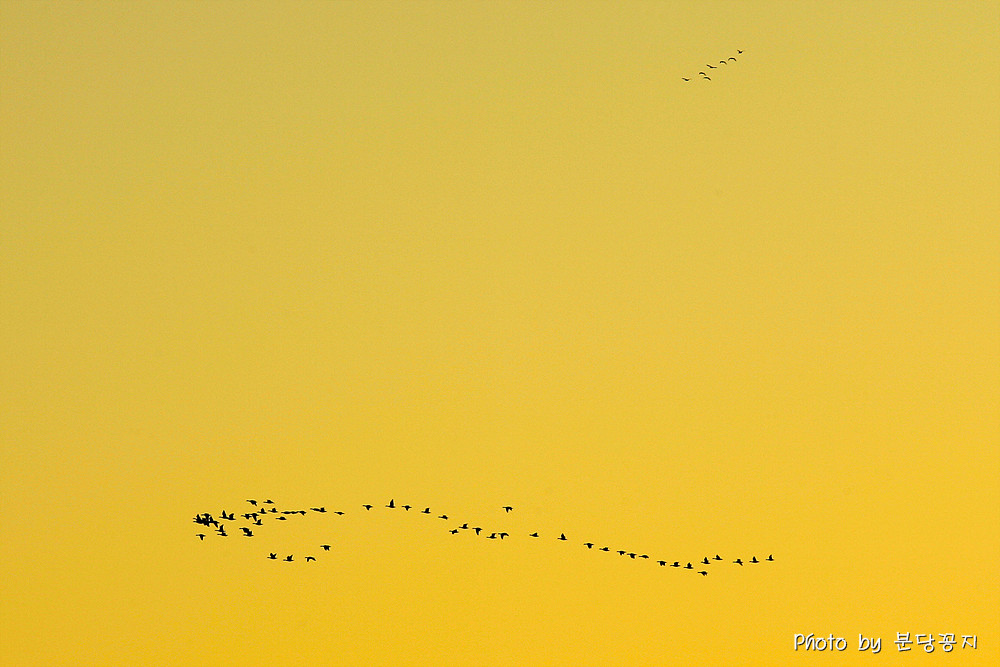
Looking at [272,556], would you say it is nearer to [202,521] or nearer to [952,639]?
[202,521]

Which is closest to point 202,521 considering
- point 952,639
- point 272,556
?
point 272,556

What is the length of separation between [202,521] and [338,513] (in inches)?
397

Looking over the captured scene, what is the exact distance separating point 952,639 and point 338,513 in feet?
148

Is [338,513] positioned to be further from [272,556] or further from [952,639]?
[952,639]

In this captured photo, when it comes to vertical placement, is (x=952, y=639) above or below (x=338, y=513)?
below

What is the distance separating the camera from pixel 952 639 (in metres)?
190

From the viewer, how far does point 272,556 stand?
19975 cm

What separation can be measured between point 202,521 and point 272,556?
247 inches

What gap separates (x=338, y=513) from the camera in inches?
7869

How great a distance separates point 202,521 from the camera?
197 meters

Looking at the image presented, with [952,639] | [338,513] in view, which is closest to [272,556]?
[338,513]

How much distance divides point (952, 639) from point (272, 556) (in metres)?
49.2
